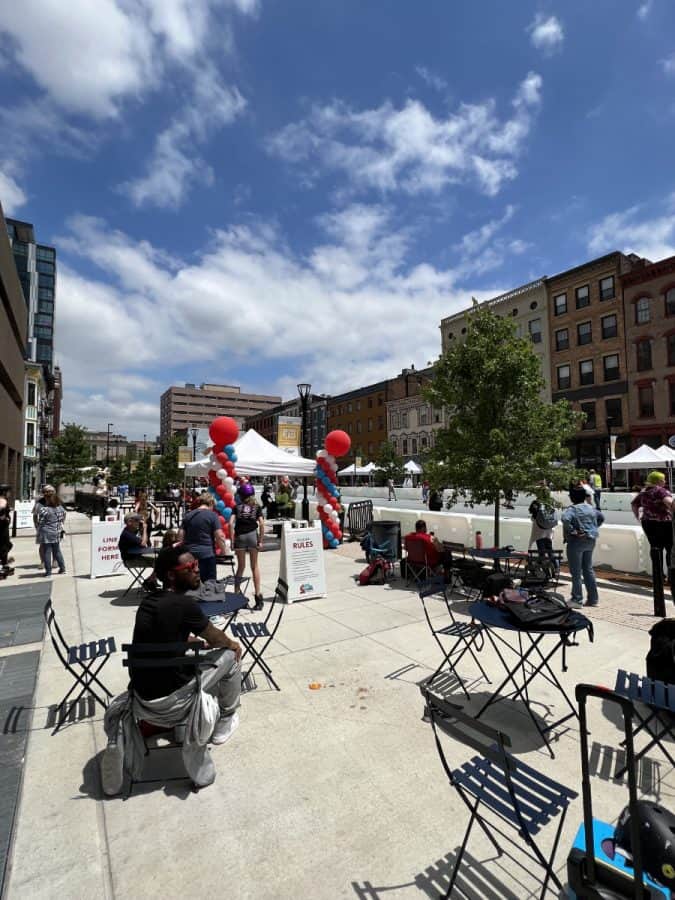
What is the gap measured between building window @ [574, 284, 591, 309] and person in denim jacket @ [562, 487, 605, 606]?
118ft

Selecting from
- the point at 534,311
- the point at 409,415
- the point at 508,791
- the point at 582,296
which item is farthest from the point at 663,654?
the point at 409,415

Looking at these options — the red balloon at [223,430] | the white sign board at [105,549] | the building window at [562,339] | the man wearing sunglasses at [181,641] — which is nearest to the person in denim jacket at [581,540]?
the man wearing sunglasses at [181,641]

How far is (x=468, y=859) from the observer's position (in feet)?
8.38

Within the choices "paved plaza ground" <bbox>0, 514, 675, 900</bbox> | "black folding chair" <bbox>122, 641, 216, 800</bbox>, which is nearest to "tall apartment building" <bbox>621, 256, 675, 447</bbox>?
"paved plaza ground" <bbox>0, 514, 675, 900</bbox>

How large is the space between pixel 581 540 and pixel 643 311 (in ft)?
113

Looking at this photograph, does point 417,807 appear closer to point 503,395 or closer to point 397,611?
point 397,611

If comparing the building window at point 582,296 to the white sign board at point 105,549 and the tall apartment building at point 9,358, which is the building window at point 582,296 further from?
the white sign board at point 105,549

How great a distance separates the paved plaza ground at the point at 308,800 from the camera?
244 cm

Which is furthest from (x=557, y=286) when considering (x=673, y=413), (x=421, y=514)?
(x=421, y=514)

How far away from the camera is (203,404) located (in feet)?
519

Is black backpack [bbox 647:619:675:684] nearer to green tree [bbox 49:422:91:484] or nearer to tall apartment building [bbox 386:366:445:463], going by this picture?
green tree [bbox 49:422:91:484]

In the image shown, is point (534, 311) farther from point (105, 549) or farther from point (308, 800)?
point (308, 800)

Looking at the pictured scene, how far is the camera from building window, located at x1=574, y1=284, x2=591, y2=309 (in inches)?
1467

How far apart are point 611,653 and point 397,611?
2883 mm
